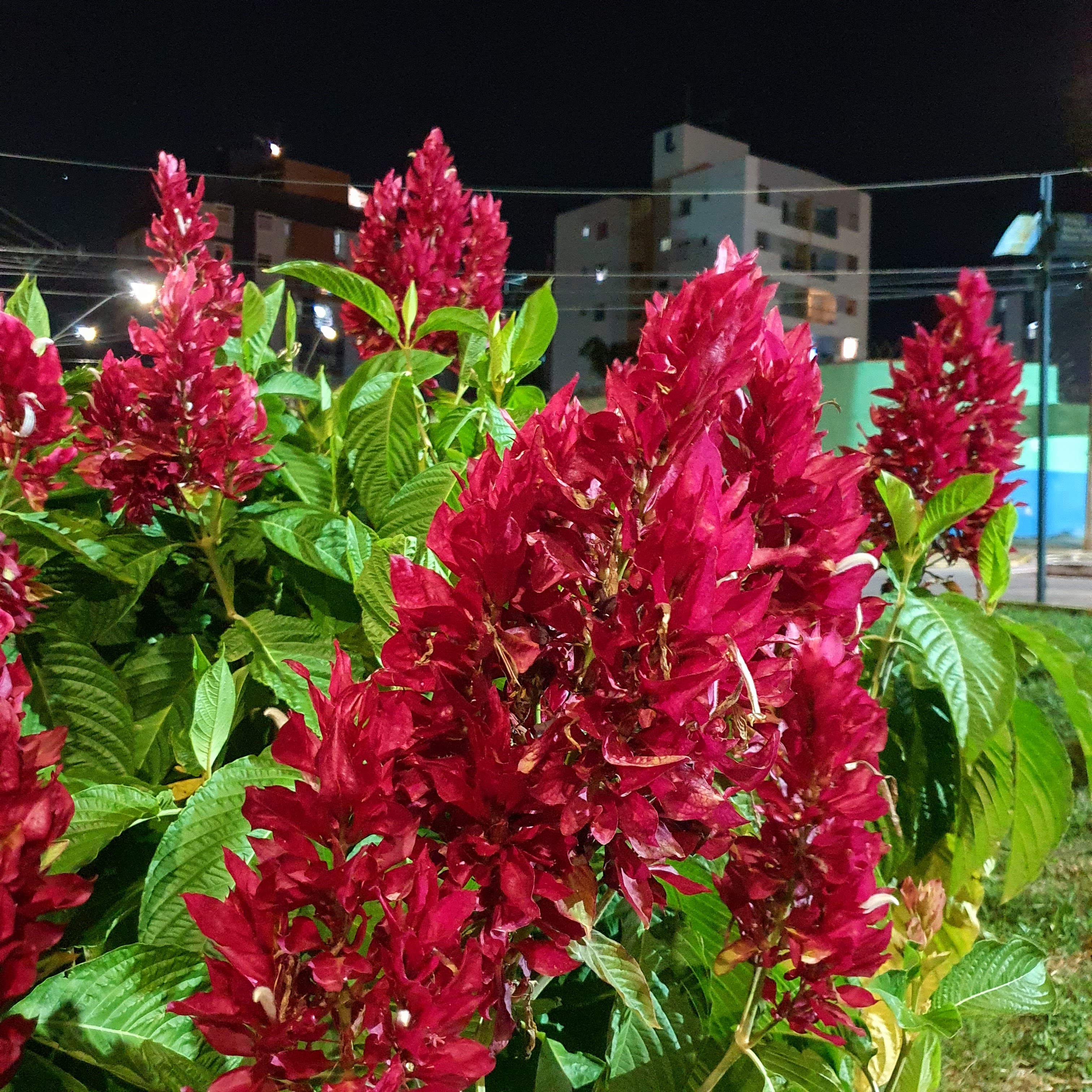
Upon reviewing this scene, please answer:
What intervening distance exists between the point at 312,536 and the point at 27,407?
0.20 metres

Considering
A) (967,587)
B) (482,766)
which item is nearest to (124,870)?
(482,766)

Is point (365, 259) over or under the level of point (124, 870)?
over

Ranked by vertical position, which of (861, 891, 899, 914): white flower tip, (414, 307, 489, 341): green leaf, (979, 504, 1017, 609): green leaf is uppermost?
(414, 307, 489, 341): green leaf

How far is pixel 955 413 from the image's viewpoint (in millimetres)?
1279

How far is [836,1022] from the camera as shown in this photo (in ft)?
1.01

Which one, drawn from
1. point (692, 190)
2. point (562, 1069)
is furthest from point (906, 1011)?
point (692, 190)

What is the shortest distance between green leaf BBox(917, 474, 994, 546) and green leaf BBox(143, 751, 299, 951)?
23.7 inches

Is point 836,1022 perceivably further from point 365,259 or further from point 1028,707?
point 365,259

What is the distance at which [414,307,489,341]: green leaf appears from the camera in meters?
0.83

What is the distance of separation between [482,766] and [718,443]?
153mm

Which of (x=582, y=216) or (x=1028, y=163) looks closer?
(x=1028, y=163)

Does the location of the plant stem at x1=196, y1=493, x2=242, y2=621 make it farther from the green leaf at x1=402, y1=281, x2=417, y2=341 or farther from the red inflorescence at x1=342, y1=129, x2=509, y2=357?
the red inflorescence at x1=342, y1=129, x2=509, y2=357

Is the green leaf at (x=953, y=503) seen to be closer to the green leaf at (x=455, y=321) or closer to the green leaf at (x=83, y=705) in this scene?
the green leaf at (x=455, y=321)

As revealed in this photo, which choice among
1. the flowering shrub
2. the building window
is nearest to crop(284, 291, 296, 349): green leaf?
the flowering shrub
